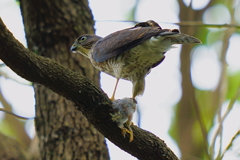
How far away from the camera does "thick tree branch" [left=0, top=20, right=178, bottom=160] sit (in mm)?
3129

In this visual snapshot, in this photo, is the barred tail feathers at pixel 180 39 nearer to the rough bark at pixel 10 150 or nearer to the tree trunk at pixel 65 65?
the tree trunk at pixel 65 65

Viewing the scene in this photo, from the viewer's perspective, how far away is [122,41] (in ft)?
15.3

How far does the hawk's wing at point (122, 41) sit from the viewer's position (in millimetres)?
4438

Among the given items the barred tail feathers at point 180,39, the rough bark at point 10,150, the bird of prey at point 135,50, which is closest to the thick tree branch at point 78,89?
the bird of prey at point 135,50

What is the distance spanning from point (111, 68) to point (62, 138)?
3.95 ft

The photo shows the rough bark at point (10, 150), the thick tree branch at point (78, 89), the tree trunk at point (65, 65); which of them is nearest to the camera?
the thick tree branch at point (78, 89)

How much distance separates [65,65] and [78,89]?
7.14 feet

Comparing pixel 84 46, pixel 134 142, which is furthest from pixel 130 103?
Result: pixel 84 46

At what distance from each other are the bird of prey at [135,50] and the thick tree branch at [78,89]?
1.03 metres

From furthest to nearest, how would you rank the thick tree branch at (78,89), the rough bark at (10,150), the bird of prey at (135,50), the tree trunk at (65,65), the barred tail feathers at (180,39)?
the tree trunk at (65,65)
the rough bark at (10,150)
the bird of prey at (135,50)
the barred tail feathers at (180,39)
the thick tree branch at (78,89)

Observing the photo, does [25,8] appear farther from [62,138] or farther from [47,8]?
[62,138]

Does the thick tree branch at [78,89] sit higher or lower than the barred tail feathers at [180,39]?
lower

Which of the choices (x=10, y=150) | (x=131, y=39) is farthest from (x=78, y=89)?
(x=10, y=150)

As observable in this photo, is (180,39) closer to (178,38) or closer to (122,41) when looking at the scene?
(178,38)
